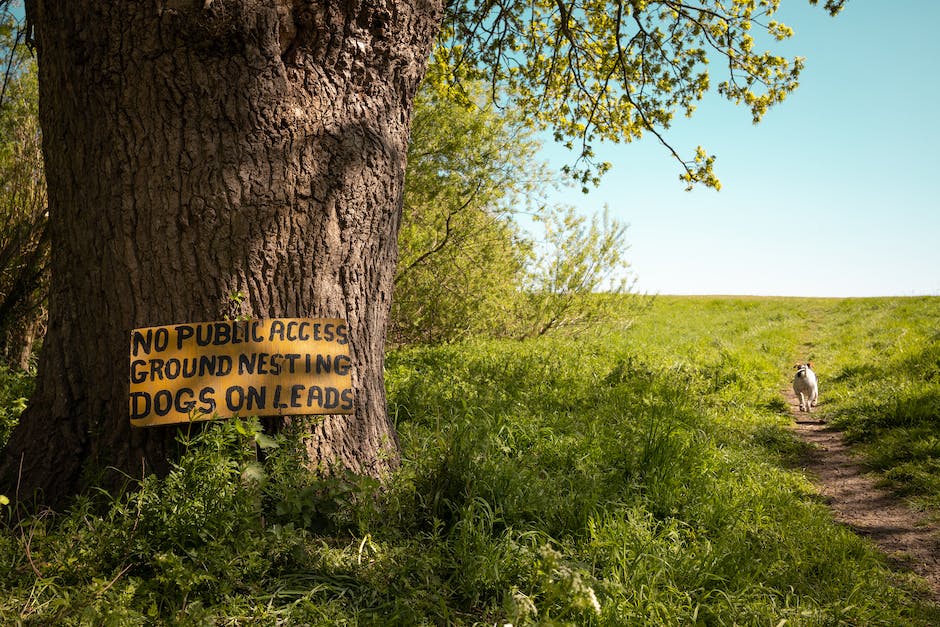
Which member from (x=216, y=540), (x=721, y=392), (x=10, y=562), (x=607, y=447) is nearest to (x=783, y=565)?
(x=607, y=447)

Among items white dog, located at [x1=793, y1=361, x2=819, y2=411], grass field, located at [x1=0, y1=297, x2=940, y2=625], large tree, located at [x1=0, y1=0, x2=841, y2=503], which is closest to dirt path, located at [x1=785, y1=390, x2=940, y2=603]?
grass field, located at [x1=0, y1=297, x2=940, y2=625]

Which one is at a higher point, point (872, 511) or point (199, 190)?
point (199, 190)

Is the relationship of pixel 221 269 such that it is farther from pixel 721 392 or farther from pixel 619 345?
pixel 619 345

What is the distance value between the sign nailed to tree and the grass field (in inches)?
7.2

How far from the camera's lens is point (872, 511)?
13.8 ft

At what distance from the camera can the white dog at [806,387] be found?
23.4 ft

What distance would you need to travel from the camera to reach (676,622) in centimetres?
239

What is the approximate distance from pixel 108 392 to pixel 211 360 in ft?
2.03

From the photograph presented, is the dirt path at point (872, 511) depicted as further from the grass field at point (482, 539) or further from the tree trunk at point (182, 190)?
the tree trunk at point (182, 190)

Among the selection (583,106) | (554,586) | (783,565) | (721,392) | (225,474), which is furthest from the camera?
(583,106)

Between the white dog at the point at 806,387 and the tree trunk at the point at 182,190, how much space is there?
6.09m

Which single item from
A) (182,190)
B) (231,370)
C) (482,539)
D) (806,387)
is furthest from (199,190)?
(806,387)

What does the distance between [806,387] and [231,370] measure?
6.96 m

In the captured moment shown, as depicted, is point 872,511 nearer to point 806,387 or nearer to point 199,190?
point 806,387
